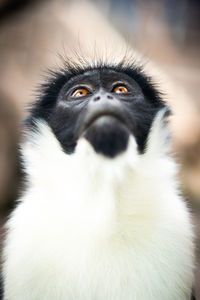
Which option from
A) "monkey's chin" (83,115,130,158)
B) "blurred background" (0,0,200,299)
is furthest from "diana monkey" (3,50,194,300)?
"blurred background" (0,0,200,299)

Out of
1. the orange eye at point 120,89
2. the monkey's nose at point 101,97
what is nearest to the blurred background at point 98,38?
the orange eye at point 120,89

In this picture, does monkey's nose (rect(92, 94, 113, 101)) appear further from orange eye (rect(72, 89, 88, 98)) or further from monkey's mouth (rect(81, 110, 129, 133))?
orange eye (rect(72, 89, 88, 98))

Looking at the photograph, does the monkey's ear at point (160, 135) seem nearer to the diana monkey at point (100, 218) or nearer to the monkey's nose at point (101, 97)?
the diana monkey at point (100, 218)

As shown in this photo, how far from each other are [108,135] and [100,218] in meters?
0.34

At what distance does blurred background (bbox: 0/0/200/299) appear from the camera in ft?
11.6

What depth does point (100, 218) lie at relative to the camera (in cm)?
157

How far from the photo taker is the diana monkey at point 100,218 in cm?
153

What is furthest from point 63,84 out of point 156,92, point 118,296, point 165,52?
point 165,52

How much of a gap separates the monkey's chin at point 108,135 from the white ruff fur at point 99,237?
0.11ft

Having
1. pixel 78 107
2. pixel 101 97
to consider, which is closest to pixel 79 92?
pixel 78 107

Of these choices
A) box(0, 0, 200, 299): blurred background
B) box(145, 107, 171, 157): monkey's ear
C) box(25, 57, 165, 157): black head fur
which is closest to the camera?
box(25, 57, 165, 157): black head fur

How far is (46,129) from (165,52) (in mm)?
2354

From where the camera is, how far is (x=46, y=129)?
5.94 feet

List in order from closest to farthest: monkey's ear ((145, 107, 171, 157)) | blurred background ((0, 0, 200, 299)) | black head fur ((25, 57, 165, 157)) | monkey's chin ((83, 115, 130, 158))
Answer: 1. monkey's chin ((83, 115, 130, 158))
2. black head fur ((25, 57, 165, 157))
3. monkey's ear ((145, 107, 171, 157))
4. blurred background ((0, 0, 200, 299))
